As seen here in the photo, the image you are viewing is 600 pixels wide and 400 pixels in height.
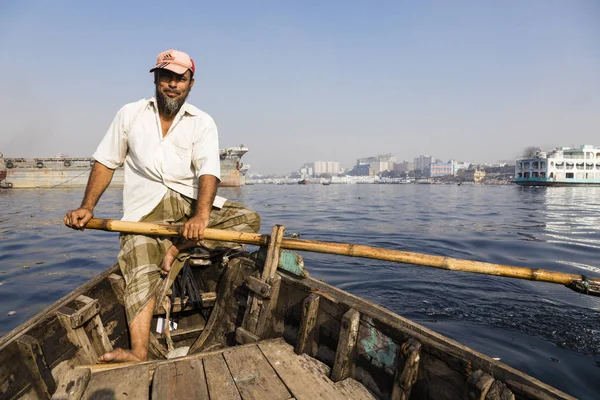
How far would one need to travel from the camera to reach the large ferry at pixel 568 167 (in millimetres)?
63125

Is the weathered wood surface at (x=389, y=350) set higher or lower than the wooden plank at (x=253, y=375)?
higher

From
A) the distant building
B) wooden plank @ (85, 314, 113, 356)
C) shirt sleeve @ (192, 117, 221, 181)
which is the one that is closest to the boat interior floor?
wooden plank @ (85, 314, 113, 356)

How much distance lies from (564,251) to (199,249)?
1143cm

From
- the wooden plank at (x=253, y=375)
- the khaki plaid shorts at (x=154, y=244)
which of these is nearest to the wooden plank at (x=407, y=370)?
the wooden plank at (x=253, y=375)

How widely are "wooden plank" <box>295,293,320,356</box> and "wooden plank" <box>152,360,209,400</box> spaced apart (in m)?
0.78

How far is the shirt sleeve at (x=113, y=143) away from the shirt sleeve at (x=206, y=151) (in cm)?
70

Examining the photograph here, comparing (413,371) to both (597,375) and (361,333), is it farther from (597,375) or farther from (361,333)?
(597,375)

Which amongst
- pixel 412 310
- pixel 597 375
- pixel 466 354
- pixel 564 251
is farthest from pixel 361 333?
pixel 564 251

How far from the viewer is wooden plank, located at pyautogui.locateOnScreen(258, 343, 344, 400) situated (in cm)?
232

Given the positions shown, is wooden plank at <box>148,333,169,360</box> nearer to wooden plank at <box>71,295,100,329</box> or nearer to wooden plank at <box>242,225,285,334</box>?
wooden plank at <box>71,295,100,329</box>

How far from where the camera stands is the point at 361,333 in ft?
8.16

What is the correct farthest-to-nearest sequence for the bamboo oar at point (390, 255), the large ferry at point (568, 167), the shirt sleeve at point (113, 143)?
the large ferry at point (568, 167) → the shirt sleeve at point (113, 143) → the bamboo oar at point (390, 255)

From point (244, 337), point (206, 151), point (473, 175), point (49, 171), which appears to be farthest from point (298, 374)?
point (473, 175)

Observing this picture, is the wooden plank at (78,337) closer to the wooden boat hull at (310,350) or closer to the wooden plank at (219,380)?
the wooden boat hull at (310,350)
